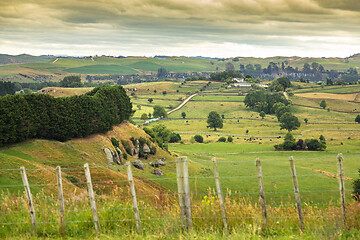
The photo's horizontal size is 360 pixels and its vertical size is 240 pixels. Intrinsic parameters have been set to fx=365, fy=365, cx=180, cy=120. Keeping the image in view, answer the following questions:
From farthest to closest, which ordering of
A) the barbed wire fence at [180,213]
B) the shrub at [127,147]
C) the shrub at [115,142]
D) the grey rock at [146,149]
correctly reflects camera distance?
1. the grey rock at [146,149]
2. the shrub at [127,147]
3. the shrub at [115,142]
4. the barbed wire fence at [180,213]

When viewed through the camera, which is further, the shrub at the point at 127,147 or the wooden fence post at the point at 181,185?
Result: the shrub at the point at 127,147

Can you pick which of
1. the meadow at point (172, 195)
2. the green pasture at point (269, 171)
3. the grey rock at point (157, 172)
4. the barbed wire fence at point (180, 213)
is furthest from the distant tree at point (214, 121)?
the barbed wire fence at point (180, 213)

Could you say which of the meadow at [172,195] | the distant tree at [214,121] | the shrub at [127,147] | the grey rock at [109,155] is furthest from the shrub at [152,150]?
the distant tree at [214,121]

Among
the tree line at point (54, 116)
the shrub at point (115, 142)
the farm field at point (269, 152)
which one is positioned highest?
the tree line at point (54, 116)

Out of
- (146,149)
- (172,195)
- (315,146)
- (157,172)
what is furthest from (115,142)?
(315,146)

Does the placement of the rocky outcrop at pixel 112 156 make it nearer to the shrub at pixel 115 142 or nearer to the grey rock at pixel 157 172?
the shrub at pixel 115 142

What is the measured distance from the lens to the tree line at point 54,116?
52.4 m

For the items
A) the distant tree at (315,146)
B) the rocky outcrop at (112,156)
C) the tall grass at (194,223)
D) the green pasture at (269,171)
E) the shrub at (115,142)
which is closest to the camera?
the tall grass at (194,223)

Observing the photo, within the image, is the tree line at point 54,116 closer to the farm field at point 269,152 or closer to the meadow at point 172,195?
the meadow at point 172,195

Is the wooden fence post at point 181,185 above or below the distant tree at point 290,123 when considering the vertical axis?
above

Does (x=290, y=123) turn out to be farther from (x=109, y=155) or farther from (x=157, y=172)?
(x=109, y=155)

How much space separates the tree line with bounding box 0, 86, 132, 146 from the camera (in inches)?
2064

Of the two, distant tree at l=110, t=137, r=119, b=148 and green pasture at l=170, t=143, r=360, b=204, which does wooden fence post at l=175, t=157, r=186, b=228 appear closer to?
green pasture at l=170, t=143, r=360, b=204

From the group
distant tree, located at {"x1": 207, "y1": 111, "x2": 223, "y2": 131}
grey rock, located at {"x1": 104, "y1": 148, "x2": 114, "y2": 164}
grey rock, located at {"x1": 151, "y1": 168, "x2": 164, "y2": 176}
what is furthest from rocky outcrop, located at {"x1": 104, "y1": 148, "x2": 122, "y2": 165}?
distant tree, located at {"x1": 207, "y1": 111, "x2": 223, "y2": 131}
